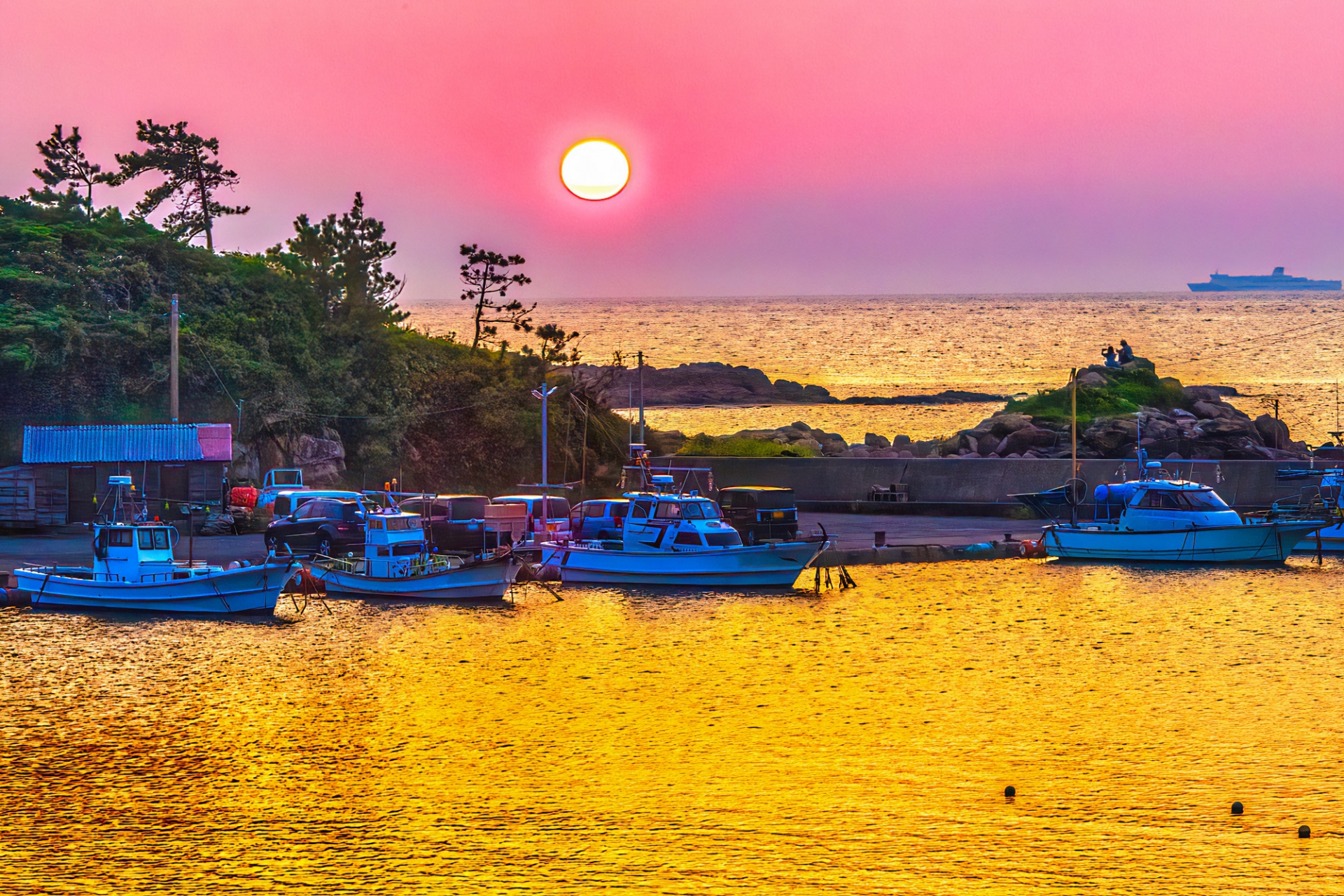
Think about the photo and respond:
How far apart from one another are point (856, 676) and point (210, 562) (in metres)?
20.2

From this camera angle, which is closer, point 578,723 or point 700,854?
point 700,854

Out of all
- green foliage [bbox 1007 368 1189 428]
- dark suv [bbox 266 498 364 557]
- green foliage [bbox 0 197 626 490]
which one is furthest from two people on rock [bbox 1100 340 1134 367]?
dark suv [bbox 266 498 364 557]

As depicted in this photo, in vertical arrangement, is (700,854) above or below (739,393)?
below

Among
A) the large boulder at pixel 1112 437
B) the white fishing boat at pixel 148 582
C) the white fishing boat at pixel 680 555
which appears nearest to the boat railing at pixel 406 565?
the white fishing boat at pixel 148 582

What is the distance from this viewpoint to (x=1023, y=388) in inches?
7623

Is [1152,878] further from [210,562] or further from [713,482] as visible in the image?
[713,482]

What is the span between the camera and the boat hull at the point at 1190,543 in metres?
43.1

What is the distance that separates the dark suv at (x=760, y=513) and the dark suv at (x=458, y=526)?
7630 millimetres

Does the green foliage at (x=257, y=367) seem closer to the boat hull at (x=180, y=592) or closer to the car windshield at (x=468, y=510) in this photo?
the car windshield at (x=468, y=510)

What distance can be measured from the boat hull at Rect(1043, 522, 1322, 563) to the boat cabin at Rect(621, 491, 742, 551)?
12886mm

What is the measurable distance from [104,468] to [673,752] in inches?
1318

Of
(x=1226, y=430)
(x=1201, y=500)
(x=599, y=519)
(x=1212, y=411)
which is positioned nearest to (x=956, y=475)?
(x=1201, y=500)

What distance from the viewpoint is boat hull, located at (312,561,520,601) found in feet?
114

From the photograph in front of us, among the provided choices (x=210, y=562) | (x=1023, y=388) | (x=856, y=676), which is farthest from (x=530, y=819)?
(x=1023, y=388)
